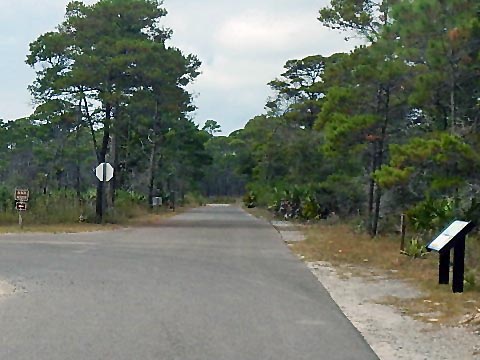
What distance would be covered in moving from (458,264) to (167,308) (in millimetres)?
5112

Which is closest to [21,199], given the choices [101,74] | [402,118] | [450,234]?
[101,74]

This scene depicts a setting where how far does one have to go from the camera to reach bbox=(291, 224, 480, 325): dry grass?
12.0 metres

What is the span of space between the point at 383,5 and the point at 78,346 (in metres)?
19.8

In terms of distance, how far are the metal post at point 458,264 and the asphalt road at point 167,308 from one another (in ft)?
7.29

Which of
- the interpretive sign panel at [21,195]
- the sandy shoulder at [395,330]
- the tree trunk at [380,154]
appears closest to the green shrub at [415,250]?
the sandy shoulder at [395,330]

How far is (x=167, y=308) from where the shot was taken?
11438 millimetres

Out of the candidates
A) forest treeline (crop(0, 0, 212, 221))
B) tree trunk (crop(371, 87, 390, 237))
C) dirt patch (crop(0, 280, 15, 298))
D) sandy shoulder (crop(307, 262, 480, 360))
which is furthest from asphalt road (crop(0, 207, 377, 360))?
forest treeline (crop(0, 0, 212, 221))

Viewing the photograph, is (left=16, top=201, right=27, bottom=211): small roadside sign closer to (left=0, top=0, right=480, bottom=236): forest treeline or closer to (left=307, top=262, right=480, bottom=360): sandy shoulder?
(left=0, top=0, right=480, bottom=236): forest treeline

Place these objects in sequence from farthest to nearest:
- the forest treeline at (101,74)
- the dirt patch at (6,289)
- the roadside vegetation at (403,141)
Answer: the forest treeline at (101,74) < the roadside vegetation at (403,141) < the dirt patch at (6,289)

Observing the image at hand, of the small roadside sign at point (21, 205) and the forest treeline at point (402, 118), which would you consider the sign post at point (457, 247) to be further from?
the small roadside sign at point (21, 205)

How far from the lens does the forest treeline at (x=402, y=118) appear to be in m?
17.5

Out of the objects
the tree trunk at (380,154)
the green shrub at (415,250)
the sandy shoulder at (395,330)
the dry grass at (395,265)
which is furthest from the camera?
the tree trunk at (380,154)

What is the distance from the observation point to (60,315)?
35.3ft

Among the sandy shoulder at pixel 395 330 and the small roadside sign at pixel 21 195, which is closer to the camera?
the sandy shoulder at pixel 395 330
